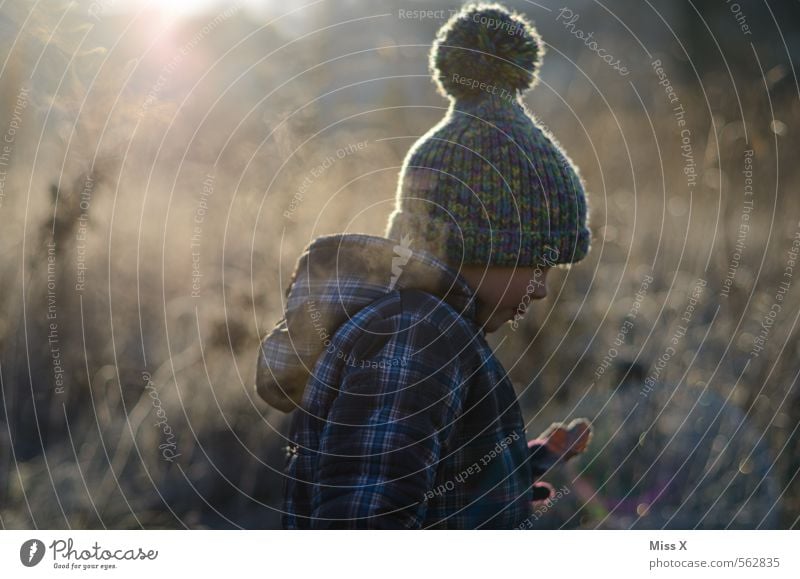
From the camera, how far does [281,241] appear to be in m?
1.94

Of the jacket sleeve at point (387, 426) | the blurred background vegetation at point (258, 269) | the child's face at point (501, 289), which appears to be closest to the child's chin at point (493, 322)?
the child's face at point (501, 289)

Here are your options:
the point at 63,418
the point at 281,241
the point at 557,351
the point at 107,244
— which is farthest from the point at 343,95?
the point at 63,418

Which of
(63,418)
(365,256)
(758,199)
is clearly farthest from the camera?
(758,199)

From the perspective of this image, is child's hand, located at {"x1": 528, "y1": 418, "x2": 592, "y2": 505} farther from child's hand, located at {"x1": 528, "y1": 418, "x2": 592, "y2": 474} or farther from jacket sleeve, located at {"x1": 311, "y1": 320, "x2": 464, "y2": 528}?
jacket sleeve, located at {"x1": 311, "y1": 320, "x2": 464, "y2": 528}

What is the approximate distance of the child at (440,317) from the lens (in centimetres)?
100

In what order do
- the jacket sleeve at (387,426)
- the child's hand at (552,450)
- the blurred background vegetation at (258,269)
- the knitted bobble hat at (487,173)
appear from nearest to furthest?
1. the jacket sleeve at (387,426)
2. the knitted bobble hat at (487,173)
3. the child's hand at (552,450)
4. the blurred background vegetation at (258,269)

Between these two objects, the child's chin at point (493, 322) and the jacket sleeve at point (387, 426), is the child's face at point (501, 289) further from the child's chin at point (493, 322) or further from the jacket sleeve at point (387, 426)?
the jacket sleeve at point (387, 426)

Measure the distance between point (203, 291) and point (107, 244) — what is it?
0.81 ft

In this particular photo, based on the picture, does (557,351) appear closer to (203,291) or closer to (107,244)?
(203,291)

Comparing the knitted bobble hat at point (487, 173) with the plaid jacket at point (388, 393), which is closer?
the plaid jacket at point (388, 393)

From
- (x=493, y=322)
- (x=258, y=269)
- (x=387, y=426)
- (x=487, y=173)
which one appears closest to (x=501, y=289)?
(x=493, y=322)

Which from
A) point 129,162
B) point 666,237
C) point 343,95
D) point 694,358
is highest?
point 343,95

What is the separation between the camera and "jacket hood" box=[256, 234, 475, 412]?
108cm

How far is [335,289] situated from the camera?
42.3 inches
